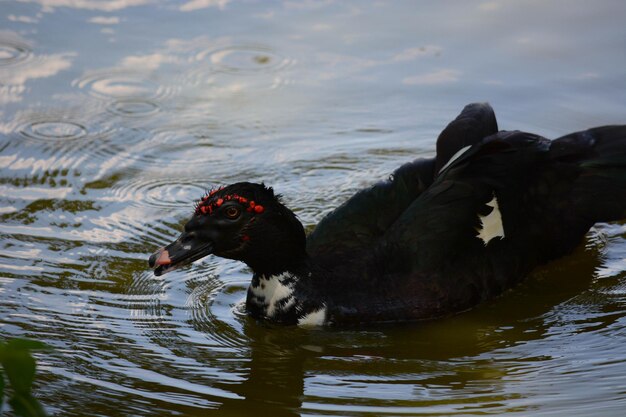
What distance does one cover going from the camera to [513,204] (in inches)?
277

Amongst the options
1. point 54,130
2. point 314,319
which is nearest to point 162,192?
point 54,130

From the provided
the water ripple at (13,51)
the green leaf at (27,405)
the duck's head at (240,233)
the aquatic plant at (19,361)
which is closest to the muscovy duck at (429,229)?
the duck's head at (240,233)

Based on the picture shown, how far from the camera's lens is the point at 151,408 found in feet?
18.2

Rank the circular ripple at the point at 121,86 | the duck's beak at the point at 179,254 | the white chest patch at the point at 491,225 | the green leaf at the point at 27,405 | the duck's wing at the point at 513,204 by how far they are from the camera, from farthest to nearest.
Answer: the circular ripple at the point at 121,86 < the white chest patch at the point at 491,225 < the duck's wing at the point at 513,204 < the duck's beak at the point at 179,254 < the green leaf at the point at 27,405

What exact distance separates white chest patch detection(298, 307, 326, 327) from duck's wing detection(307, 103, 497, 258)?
0.47m

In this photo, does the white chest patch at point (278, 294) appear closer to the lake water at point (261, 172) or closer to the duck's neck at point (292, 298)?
the duck's neck at point (292, 298)

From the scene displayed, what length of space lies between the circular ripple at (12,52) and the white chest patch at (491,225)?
507cm

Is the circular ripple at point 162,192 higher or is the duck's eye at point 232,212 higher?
the circular ripple at point 162,192

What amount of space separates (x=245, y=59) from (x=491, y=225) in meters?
4.04

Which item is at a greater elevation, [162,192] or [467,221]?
[162,192]

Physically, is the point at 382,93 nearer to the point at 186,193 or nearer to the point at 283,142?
the point at 283,142

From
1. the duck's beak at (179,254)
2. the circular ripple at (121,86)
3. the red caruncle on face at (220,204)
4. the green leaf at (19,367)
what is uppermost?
the circular ripple at (121,86)

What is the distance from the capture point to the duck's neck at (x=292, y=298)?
21.7 feet

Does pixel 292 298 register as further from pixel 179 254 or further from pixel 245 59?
pixel 245 59
